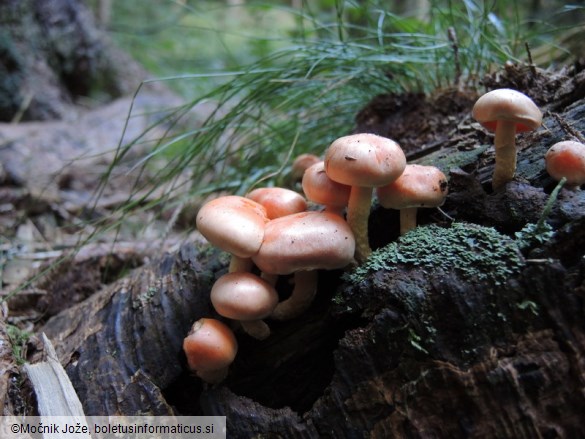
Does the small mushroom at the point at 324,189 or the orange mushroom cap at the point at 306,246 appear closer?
the orange mushroom cap at the point at 306,246

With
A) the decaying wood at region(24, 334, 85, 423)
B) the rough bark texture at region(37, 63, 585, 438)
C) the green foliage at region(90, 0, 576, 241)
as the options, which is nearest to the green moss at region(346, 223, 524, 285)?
the rough bark texture at region(37, 63, 585, 438)

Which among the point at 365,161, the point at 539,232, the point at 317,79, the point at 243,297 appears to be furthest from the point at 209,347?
the point at 317,79

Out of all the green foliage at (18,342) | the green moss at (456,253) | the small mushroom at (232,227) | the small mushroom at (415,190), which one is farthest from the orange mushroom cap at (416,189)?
the green foliage at (18,342)

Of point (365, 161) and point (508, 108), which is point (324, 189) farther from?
point (508, 108)

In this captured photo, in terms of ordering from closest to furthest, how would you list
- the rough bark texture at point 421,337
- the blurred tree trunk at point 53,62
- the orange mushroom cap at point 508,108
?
the rough bark texture at point 421,337
the orange mushroom cap at point 508,108
the blurred tree trunk at point 53,62

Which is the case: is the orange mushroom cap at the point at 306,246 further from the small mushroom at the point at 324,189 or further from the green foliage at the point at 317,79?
the green foliage at the point at 317,79

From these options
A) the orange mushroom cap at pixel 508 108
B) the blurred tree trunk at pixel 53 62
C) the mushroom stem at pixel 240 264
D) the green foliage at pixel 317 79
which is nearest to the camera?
the orange mushroom cap at pixel 508 108

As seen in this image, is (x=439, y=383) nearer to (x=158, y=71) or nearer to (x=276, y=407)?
(x=276, y=407)
